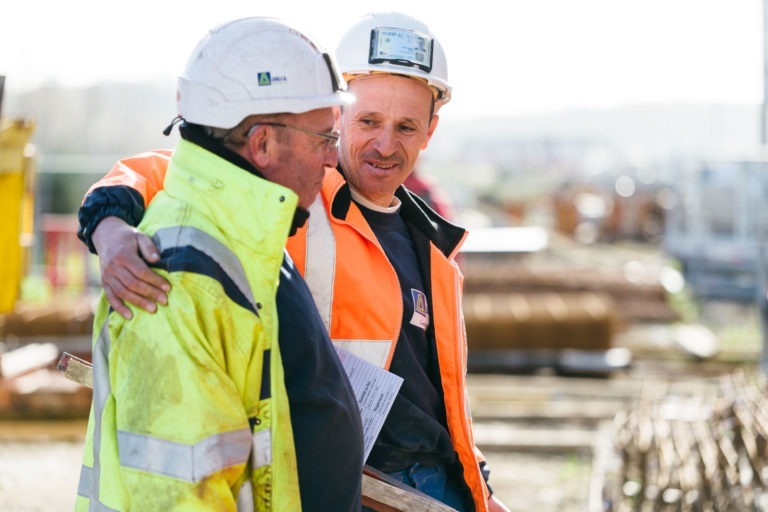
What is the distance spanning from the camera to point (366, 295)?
8.47 ft

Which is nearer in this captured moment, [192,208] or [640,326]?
[192,208]

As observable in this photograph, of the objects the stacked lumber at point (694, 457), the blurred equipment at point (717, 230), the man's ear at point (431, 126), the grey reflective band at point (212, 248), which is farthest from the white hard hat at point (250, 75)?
the blurred equipment at point (717, 230)

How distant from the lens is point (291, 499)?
2047 millimetres

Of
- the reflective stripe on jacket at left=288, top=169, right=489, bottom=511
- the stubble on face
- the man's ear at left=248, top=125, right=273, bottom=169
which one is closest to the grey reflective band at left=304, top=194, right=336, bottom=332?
the reflective stripe on jacket at left=288, top=169, right=489, bottom=511

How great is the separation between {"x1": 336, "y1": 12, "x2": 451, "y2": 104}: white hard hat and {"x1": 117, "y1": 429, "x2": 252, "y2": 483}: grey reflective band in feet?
4.05

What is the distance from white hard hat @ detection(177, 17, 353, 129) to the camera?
2.01 m

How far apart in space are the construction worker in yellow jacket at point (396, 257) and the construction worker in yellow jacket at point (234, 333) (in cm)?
42

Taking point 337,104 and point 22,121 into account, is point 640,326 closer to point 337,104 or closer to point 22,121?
point 22,121

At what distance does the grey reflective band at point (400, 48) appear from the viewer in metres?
2.78

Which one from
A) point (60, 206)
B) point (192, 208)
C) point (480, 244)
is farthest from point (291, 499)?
point (60, 206)

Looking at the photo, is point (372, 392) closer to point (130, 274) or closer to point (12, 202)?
point (130, 274)

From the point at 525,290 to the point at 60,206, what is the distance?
520 inches

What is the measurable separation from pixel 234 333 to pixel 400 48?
114cm

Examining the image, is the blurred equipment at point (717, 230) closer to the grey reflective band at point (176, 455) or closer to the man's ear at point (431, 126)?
the man's ear at point (431, 126)
